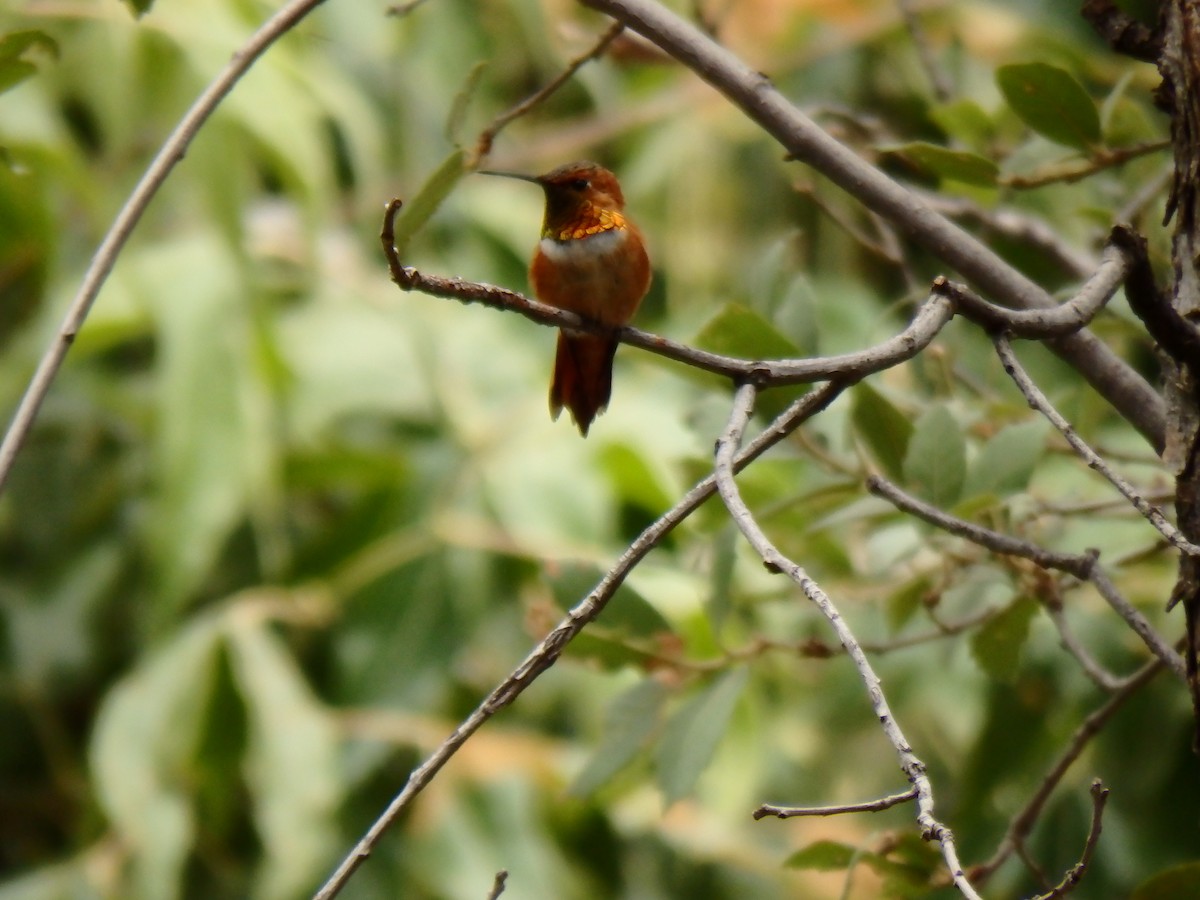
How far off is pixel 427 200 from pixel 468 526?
2.03 m

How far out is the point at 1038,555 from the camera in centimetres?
127

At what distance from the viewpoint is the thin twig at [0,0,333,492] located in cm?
112

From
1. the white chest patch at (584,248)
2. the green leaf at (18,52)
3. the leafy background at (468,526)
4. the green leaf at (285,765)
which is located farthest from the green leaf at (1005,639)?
the green leaf at (285,765)

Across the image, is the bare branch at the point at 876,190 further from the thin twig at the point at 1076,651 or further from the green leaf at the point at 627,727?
the green leaf at the point at 627,727

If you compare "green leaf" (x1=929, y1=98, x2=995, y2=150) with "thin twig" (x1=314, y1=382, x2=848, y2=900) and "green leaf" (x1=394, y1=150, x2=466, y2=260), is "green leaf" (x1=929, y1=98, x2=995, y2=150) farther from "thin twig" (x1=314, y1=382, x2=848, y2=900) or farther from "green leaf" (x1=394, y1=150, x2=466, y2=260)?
"thin twig" (x1=314, y1=382, x2=848, y2=900)

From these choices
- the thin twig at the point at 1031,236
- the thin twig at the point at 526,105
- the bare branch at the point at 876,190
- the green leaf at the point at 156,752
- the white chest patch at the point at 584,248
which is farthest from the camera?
the green leaf at the point at 156,752

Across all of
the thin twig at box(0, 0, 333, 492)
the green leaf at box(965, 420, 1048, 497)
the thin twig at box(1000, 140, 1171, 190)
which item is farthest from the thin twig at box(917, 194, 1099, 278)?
the thin twig at box(0, 0, 333, 492)

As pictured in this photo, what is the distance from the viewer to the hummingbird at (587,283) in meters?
1.98

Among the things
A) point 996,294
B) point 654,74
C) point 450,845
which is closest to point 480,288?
point 996,294

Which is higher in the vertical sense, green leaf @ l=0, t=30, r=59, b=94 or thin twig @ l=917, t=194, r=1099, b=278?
green leaf @ l=0, t=30, r=59, b=94

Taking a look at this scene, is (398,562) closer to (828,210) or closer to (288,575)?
(288,575)

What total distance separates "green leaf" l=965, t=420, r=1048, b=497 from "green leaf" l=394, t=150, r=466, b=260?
26.3 inches

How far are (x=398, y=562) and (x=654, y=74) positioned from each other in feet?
9.51

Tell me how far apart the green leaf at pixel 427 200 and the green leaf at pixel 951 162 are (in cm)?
45
